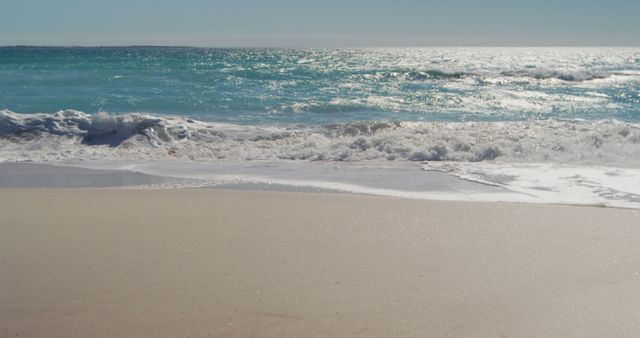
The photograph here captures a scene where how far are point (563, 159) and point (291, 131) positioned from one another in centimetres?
642

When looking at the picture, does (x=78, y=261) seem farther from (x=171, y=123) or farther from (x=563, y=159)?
(x=171, y=123)

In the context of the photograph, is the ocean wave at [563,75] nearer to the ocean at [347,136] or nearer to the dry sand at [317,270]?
the ocean at [347,136]

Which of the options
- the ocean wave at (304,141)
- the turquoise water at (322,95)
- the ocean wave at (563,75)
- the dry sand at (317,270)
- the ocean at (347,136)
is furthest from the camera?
the ocean wave at (563,75)

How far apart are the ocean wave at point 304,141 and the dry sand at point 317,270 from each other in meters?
4.38

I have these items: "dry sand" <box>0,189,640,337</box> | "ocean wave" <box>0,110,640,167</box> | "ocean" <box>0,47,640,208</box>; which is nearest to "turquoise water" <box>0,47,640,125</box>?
"ocean" <box>0,47,640,208</box>

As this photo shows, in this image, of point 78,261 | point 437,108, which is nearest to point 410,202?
point 78,261

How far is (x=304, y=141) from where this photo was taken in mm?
12398

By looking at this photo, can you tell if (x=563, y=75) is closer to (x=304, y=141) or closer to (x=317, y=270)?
(x=304, y=141)

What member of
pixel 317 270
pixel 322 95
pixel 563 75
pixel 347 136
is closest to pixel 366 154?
pixel 347 136

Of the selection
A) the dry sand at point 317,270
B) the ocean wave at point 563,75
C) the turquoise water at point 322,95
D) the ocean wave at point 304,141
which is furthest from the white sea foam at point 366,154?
the ocean wave at point 563,75

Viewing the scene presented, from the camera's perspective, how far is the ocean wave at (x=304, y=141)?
10617 millimetres

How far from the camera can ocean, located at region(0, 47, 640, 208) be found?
8172 mm

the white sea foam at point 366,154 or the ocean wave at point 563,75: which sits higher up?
the ocean wave at point 563,75

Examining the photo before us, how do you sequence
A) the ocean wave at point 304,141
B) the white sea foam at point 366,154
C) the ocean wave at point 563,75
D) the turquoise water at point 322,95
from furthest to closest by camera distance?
the ocean wave at point 563,75 → the turquoise water at point 322,95 → the ocean wave at point 304,141 → the white sea foam at point 366,154
